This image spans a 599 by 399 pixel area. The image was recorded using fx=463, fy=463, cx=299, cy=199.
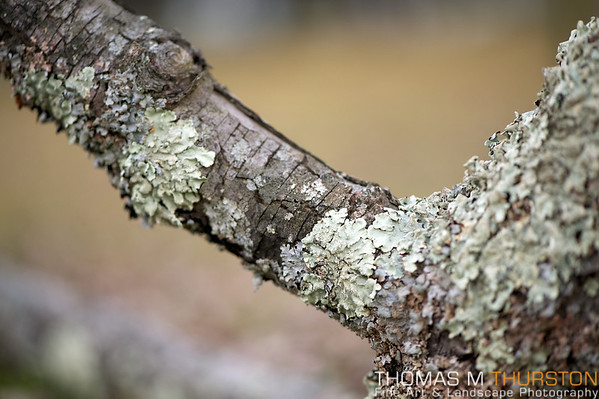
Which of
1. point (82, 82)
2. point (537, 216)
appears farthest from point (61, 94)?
point (537, 216)

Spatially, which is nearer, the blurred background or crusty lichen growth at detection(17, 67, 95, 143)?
crusty lichen growth at detection(17, 67, 95, 143)

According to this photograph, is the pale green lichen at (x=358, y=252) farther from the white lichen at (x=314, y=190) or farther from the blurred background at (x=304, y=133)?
the blurred background at (x=304, y=133)

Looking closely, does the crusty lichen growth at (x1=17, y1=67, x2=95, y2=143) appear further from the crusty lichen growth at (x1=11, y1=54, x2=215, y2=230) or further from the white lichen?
the white lichen

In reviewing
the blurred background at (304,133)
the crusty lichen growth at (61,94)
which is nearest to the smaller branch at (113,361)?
the blurred background at (304,133)

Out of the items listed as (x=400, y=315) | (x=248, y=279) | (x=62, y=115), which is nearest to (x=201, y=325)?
(x=248, y=279)

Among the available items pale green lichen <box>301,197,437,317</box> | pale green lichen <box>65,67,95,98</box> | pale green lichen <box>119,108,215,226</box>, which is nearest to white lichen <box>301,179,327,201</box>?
pale green lichen <box>301,197,437,317</box>

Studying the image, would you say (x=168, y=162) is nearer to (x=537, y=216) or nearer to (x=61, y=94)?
(x=61, y=94)
